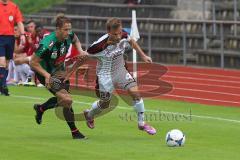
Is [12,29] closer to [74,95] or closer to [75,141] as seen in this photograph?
[74,95]

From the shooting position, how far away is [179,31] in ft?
98.3

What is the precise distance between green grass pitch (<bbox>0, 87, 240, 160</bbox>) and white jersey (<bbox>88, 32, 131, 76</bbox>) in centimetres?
100

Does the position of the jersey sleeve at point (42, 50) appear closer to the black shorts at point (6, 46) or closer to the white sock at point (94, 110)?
the white sock at point (94, 110)

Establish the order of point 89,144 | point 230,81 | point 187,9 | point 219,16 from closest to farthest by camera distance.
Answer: point 89,144
point 230,81
point 219,16
point 187,9

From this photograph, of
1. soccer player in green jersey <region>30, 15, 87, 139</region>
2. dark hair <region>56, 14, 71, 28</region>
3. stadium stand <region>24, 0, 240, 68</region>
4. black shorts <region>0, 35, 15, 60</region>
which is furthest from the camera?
stadium stand <region>24, 0, 240, 68</region>

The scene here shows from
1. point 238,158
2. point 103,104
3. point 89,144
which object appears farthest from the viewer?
point 103,104

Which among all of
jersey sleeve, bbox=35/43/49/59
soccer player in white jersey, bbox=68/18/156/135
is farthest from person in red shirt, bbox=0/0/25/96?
jersey sleeve, bbox=35/43/49/59

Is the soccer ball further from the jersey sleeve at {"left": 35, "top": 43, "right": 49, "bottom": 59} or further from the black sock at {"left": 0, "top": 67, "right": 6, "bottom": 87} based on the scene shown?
the black sock at {"left": 0, "top": 67, "right": 6, "bottom": 87}

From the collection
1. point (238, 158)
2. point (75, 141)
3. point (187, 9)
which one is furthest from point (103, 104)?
point (187, 9)

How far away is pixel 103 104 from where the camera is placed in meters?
13.9

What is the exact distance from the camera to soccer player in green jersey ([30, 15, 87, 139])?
12.8 metres

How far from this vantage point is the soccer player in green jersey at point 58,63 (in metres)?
12.8

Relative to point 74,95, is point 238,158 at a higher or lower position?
higher

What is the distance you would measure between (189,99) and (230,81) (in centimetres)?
435
